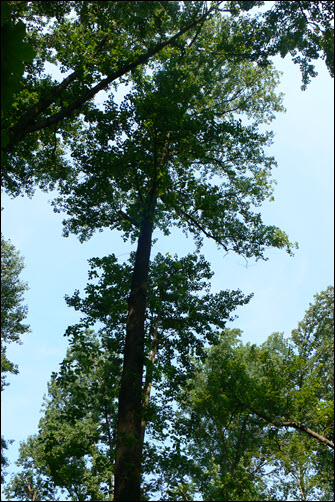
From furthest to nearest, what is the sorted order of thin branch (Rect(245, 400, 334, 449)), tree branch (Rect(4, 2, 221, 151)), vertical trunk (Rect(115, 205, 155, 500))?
1. thin branch (Rect(245, 400, 334, 449))
2. tree branch (Rect(4, 2, 221, 151))
3. vertical trunk (Rect(115, 205, 155, 500))

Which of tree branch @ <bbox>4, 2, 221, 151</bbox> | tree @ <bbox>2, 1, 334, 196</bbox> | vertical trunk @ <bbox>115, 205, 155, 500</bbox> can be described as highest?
tree @ <bbox>2, 1, 334, 196</bbox>

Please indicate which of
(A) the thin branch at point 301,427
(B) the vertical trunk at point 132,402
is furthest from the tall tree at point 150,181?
Result: (A) the thin branch at point 301,427

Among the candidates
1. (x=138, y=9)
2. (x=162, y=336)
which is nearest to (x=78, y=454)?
(x=162, y=336)

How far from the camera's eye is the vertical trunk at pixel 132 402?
17.2 feet

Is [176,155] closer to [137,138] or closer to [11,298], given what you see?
[137,138]

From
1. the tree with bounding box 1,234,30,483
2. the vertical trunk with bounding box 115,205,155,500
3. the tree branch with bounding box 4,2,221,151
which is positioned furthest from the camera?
the tree with bounding box 1,234,30,483

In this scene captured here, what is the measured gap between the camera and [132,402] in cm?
602

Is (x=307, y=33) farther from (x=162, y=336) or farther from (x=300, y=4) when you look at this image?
(x=162, y=336)

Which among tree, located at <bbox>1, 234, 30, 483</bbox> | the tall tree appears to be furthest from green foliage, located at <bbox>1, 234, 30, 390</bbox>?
the tall tree

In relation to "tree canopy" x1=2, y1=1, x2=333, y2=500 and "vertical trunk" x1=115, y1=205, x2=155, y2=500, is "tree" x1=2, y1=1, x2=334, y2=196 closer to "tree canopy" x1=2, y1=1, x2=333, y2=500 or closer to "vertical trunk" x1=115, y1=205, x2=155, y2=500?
"tree canopy" x1=2, y1=1, x2=333, y2=500

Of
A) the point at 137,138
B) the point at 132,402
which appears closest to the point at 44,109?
the point at 137,138

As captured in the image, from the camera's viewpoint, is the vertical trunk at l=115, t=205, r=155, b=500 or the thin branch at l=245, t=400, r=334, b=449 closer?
the vertical trunk at l=115, t=205, r=155, b=500

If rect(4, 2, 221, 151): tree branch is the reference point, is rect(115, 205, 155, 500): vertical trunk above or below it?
below

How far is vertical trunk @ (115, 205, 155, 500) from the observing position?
5.25 meters
